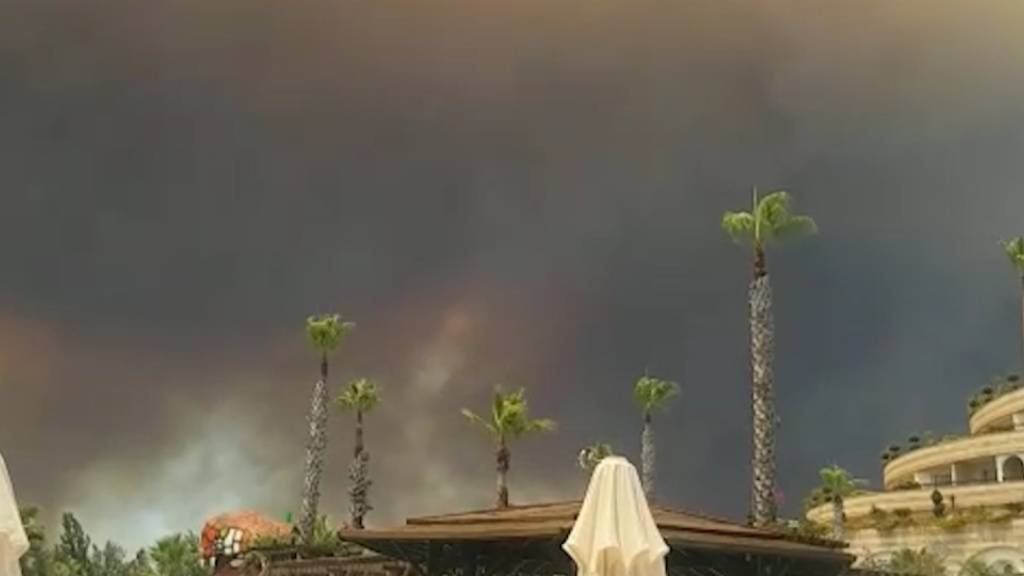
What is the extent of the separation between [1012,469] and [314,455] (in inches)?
1086

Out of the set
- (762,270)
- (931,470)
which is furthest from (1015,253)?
(762,270)

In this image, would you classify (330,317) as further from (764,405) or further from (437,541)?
(437,541)

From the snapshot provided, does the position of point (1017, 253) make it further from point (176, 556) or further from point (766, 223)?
point (176, 556)

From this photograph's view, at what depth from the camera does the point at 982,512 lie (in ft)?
141

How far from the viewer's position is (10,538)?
9.16 m

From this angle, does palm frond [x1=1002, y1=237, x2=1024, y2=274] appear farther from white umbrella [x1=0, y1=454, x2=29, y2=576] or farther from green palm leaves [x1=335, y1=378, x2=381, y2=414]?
white umbrella [x1=0, y1=454, x2=29, y2=576]

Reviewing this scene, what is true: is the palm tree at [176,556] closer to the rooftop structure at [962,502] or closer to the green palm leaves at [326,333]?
the green palm leaves at [326,333]

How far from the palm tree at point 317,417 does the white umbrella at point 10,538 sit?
38.3m

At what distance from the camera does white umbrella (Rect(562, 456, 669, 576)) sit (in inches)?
Answer: 406

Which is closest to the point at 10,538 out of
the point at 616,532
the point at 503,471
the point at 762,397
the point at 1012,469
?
the point at 616,532

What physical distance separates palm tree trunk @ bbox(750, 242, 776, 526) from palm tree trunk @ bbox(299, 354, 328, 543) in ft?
59.1

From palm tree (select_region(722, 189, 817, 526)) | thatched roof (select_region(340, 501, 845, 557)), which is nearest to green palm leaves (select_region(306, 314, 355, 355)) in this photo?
palm tree (select_region(722, 189, 817, 526))

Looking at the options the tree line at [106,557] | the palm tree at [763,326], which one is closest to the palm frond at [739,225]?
the palm tree at [763,326]

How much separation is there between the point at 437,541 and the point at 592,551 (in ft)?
9.34
